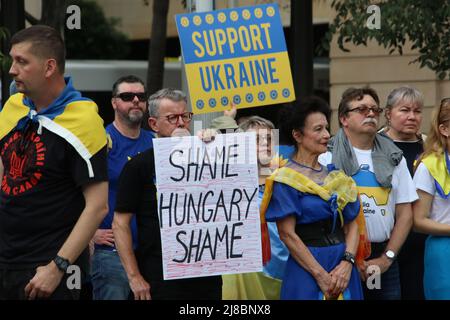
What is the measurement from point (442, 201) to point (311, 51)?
5275 millimetres

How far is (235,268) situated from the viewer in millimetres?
6121

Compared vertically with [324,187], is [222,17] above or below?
above

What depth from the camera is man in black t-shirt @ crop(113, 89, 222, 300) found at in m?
6.26

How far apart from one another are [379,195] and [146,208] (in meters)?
1.55

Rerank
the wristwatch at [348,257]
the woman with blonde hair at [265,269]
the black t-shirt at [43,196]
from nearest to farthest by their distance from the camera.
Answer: the black t-shirt at [43,196]
the wristwatch at [348,257]
the woman with blonde hair at [265,269]

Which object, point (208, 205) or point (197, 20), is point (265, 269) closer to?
point (208, 205)

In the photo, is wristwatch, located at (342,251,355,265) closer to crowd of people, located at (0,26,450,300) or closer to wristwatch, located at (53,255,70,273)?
crowd of people, located at (0,26,450,300)

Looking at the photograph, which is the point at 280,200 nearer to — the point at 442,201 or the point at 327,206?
the point at 327,206

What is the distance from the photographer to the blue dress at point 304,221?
6.25 metres

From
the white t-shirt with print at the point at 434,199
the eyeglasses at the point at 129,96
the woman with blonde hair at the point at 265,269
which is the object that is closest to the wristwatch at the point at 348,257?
the woman with blonde hair at the point at 265,269

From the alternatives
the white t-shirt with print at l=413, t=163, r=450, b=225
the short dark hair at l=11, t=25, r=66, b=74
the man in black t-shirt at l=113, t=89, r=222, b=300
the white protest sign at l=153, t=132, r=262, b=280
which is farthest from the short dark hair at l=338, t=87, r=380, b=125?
the short dark hair at l=11, t=25, r=66, b=74

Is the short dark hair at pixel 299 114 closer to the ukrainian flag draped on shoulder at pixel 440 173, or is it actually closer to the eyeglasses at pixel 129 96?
the ukrainian flag draped on shoulder at pixel 440 173

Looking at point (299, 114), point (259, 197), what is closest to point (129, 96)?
point (259, 197)

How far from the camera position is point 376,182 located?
7109 millimetres
